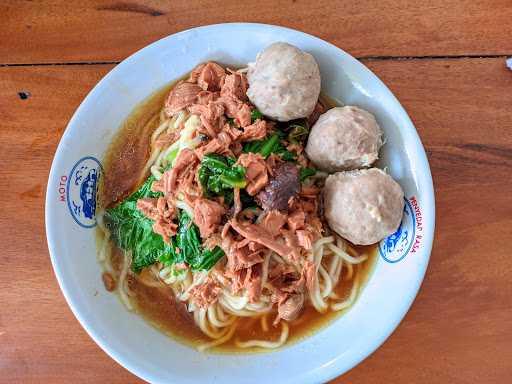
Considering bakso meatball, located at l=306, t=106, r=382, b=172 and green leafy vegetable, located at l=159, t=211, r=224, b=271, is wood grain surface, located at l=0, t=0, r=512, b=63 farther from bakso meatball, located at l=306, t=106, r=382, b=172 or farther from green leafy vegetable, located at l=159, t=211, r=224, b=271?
green leafy vegetable, located at l=159, t=211, r=224, b=271

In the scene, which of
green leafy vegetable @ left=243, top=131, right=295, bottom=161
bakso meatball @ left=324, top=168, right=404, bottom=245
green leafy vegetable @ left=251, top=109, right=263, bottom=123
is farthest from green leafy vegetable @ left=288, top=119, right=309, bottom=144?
bakso meatball @ left=324, top=168, right=404, bottom=245

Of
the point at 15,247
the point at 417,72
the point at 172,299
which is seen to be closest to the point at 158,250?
the point at 172,299

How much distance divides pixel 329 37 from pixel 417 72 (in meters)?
0.49

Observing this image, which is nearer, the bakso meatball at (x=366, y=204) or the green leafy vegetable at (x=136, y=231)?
the bakso meatball at (x=366, y=204)

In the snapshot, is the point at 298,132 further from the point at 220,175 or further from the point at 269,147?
the point at 220,175

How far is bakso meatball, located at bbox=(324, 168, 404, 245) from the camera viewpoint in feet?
6.27

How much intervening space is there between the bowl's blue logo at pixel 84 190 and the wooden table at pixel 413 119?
0.37 metres

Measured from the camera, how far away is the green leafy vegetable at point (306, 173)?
2.11 m

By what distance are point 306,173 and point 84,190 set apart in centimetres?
104

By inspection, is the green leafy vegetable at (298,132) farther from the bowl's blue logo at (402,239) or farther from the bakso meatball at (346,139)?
the bowl's blue logo at (402,239)

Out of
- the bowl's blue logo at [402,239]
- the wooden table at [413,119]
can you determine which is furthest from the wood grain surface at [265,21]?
the bowl's blue logo at [402,239]

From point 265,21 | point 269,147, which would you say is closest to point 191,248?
point 269,147

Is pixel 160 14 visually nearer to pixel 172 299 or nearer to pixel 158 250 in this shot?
pixel 158 250

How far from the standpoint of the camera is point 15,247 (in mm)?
2387
